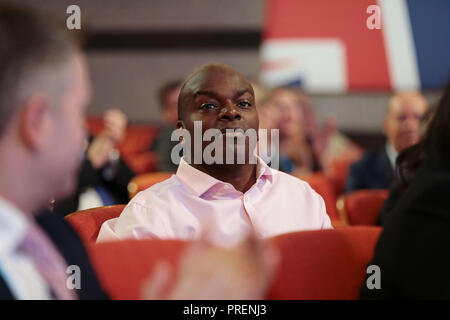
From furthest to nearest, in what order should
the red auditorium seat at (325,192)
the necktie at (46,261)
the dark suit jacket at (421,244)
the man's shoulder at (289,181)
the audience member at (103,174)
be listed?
the audience member at (103,174) < the red auditorium seat at (325,192) < the man's shoulder at (289,181) < the dark suit jacket at (421,244) < the necktie at (46,261)

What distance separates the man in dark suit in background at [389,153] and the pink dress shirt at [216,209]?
1.99 m

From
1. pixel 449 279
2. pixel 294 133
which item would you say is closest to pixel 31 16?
pixel 449 279

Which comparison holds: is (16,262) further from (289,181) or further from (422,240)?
(289,181)

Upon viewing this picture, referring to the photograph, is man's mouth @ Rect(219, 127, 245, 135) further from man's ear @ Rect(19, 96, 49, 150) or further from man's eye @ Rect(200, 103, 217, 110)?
man's ear @ Rect(19, 96, 49, 150)

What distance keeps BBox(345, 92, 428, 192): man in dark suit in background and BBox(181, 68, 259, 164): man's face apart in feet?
7.01

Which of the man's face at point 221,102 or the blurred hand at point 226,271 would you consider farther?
the man's face at point 221,102

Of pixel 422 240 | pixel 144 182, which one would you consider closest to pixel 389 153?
pixel 144 182

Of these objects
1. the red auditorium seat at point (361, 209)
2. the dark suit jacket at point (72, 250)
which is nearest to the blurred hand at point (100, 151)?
the red auditorium seat at point (361, 209)

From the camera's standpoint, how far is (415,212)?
1297 mm

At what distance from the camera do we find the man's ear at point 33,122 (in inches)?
32.7

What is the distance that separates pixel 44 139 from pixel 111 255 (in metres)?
0.42

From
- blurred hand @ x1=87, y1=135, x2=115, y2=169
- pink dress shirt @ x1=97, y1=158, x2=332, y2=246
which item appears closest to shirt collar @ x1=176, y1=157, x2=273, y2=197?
pink dress shirt @ x1=97, y1=158, x2=332, y2=246

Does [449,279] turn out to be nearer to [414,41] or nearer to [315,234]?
[315,234]

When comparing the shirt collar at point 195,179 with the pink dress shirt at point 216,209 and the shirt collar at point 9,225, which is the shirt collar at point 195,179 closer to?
the pink dress shirt at point 216,209
